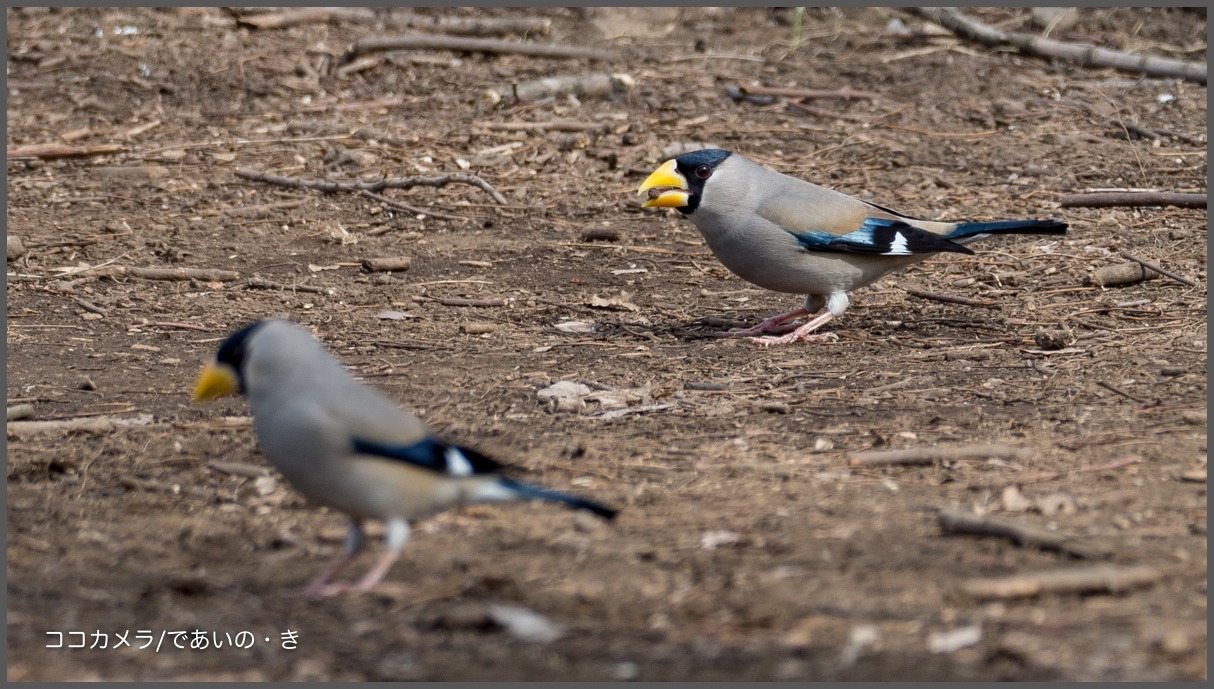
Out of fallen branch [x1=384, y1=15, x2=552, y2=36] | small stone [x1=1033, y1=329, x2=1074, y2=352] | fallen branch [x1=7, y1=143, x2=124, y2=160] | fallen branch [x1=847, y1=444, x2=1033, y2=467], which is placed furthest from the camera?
fallen branch [x1=384, y1=15, x2=552, y2=36]

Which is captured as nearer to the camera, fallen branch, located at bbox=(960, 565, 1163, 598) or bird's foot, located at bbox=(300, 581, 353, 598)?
fallen branch, located at bbox=(960, 565, 1163, 598)

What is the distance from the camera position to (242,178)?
1024 centimetres

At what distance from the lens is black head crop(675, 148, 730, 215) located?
24.9 feet

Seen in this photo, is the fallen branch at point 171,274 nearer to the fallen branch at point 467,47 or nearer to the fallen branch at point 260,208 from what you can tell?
the fallen branch at point 260,208

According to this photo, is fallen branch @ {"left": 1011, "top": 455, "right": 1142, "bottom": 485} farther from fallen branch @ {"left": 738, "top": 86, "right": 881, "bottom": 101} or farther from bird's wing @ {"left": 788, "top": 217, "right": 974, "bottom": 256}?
fallen branch @ {"left": 738, "top": 86, "right": 881, "bottom": 101}

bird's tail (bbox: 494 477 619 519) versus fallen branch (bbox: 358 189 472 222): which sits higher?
bird's tail (bbox: 494 477 619 519)

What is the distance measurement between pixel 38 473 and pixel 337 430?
1.90 m

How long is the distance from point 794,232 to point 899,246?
1.95 feet

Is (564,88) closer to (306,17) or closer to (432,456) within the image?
(306,17)

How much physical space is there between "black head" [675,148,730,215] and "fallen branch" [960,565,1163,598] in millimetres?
4040

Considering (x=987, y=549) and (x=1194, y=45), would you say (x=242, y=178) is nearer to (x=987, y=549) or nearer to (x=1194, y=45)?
(x=987, y=549)

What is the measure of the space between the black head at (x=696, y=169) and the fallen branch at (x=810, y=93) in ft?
14.3

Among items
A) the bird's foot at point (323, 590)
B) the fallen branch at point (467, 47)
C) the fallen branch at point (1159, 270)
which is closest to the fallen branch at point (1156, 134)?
the fallen branch at point (1159, 270)

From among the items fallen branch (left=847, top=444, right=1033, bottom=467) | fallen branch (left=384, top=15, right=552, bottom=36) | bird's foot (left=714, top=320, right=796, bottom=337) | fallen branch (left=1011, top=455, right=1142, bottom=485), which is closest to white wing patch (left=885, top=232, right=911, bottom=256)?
bird's foot (left=714, top=320, right=796, bottom=337)
